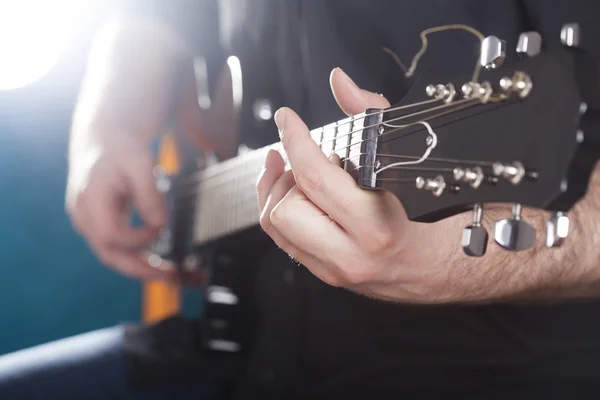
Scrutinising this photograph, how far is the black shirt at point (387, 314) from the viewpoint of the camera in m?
0.64

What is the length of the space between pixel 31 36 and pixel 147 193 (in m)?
0.64

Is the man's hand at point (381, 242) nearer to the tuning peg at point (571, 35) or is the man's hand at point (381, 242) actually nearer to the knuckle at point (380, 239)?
the knuckle at point (380, 239)

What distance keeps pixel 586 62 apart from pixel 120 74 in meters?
0.92

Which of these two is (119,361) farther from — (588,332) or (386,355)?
(588,332)

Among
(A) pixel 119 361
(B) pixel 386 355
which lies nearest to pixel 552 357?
(B) pixel 386 355

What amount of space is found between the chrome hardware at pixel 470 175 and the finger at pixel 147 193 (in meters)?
0.71

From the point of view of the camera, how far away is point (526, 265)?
533mm

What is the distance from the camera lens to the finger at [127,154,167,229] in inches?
40.5

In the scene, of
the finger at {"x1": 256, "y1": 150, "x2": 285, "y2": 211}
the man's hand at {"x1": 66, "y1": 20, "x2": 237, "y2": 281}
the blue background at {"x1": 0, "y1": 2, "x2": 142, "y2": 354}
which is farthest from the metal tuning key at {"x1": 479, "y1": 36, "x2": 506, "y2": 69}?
the blue background at {"x1": 0, "y1": 2, "x2": 142, "y2": 354}

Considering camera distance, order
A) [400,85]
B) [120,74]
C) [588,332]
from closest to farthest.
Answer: [400,85]
[588,332]
[120,74]

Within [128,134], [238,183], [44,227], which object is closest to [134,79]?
[128,134]

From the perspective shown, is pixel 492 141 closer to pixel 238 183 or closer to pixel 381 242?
pixel 381 242

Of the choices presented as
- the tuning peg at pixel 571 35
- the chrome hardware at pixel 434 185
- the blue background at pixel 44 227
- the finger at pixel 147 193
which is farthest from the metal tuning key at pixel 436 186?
the blue background at pixel 44 227

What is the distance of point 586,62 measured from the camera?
354 mm
